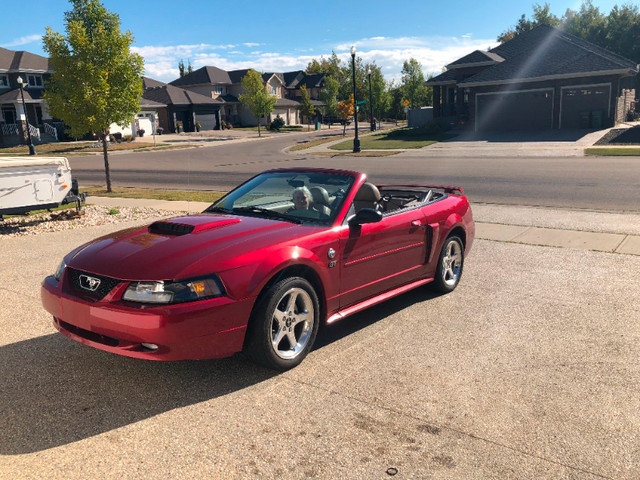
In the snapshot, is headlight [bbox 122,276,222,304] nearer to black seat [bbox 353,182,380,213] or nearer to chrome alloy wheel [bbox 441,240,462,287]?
black seat [bbox 353,182,380,213]

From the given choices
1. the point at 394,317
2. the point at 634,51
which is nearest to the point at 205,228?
the point at 394,317

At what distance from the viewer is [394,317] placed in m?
5.62

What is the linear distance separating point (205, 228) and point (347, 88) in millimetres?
93714

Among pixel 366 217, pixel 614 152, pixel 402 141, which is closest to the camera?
pixel 366 217

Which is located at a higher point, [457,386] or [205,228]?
[205,228]

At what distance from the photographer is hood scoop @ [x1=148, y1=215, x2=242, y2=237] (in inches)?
180

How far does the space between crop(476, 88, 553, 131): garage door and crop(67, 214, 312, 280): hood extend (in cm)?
3907

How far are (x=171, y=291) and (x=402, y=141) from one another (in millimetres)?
38198

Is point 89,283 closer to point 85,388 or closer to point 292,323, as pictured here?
point 85,388

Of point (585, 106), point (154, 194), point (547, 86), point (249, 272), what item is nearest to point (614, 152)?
point (585, 106)

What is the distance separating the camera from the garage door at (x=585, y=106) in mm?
36844

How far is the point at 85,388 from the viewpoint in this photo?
4.11 metres

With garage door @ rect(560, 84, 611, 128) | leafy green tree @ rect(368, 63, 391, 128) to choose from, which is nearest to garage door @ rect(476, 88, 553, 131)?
garage door @ rect(560, 84, 611, 128)

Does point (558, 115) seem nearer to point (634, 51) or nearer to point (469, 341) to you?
point (634, 51)
